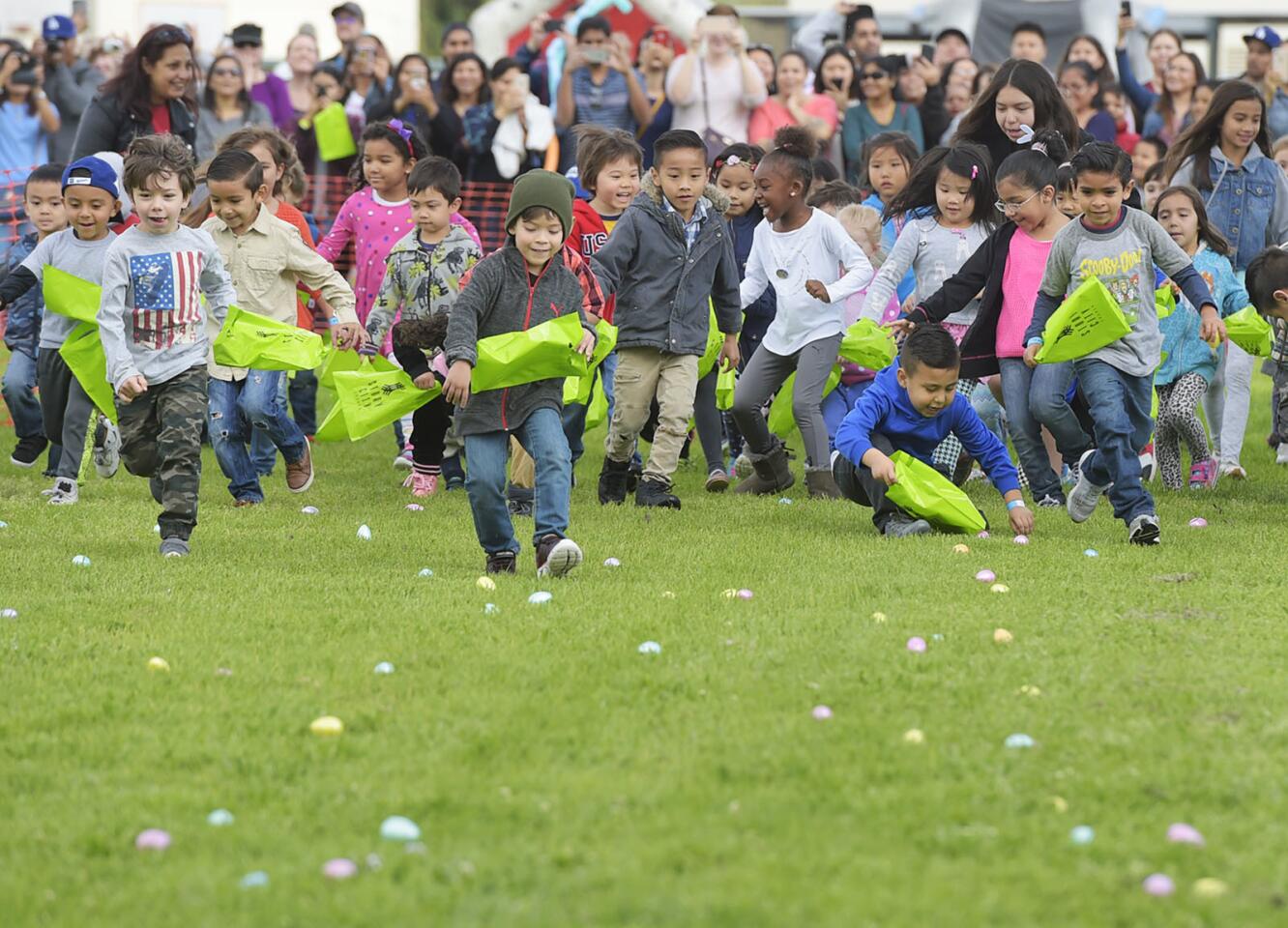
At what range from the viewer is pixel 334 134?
14867 mm

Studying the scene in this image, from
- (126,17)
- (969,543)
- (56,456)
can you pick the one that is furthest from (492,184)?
(126,17)

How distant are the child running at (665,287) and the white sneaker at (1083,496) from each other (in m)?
2.04

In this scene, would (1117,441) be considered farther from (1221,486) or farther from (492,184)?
(492,184)

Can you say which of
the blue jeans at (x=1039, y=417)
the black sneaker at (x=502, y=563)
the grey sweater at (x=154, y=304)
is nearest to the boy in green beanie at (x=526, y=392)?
the black sneaker at (x=502, y=563)

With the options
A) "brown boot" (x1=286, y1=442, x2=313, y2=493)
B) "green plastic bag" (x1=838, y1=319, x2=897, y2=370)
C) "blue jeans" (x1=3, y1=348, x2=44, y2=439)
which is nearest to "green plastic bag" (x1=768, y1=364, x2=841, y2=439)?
"green plastic bag" (x1=838, y1=319, x2=897, y2=370)

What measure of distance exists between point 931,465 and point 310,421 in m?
5.27

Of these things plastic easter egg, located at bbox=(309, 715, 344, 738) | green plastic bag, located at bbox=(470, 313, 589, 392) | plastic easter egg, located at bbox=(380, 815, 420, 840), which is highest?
green plastic bag, located at bbox=(470, 313, 589, 392)

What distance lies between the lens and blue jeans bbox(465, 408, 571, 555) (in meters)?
7.12

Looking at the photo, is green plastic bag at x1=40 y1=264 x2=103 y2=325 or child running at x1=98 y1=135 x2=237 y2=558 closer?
child running at x1=98 y1=135 x2=237 y2=558

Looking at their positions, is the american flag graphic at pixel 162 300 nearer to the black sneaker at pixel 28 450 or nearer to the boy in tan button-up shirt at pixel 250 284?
the boy in tan button-up shirt at pixel 250 284

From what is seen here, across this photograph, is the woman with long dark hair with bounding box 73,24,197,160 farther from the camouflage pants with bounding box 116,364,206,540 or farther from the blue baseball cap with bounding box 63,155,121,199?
the camouflage pants with bounding box 116,364,206,540

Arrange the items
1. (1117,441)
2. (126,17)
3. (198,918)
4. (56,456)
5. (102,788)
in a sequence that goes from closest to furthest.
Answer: (198,918), (102,788), (1117,441), (56,456), (126,17)

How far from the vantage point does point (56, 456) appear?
10.4 metres

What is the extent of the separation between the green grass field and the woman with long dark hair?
3449 mm
